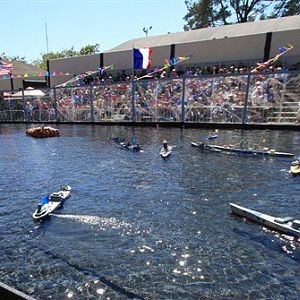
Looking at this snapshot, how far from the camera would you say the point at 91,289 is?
7.32 metres

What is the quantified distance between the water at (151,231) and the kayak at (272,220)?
0.74 feet

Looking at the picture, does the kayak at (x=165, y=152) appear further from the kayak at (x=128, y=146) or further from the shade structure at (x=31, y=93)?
the shade structure at (x=31, y=93)

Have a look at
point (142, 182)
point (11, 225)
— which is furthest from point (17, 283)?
point (142, 182)

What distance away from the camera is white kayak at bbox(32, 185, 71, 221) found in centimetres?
1081

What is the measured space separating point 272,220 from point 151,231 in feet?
10.7

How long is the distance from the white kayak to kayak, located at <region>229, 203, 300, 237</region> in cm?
548

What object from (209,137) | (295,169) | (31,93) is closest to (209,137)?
(209,137)

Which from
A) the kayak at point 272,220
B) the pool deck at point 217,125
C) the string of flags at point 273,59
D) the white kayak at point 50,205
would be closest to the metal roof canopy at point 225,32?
the string of flags at point 273,59

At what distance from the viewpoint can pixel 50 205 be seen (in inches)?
453

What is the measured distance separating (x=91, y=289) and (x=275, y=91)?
22.5 metres

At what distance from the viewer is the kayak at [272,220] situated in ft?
30.5

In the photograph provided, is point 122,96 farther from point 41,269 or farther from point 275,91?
point 41,269

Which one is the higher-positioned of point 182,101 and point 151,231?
point 182,101

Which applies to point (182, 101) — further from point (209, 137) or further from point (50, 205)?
point (50, 205)
